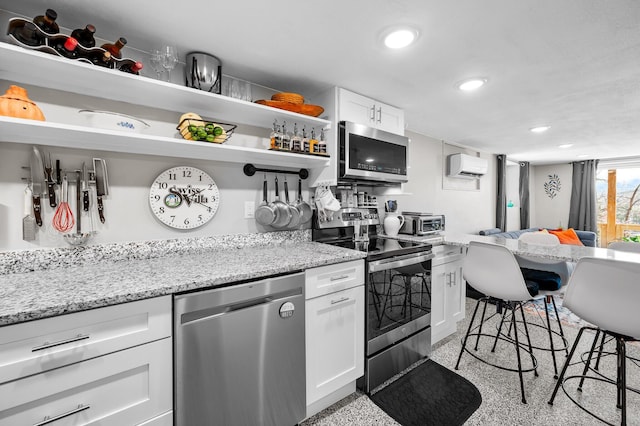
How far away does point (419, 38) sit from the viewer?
143 cm

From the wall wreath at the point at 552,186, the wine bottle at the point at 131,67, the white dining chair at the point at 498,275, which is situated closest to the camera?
the wine bottle at the point at 131,67

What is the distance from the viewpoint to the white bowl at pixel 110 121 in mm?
1232

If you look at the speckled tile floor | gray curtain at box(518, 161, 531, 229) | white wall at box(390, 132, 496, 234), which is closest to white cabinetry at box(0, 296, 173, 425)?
the speckled tile floor

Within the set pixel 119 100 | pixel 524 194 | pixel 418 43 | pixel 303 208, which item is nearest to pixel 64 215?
pixel 119 100

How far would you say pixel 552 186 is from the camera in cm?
597

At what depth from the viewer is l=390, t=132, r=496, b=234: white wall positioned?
10.9 feet

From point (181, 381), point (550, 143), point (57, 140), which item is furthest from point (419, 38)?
point (550, 143)

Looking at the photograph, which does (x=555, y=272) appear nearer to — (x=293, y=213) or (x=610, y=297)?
(x=610, y=297)

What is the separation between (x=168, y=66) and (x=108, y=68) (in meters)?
0.28

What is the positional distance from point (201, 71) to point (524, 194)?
21.8ft

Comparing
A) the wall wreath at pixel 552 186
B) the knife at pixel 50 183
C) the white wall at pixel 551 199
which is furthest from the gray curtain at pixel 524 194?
the knife at pixel 50 183

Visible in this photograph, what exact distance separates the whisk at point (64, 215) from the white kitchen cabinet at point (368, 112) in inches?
66.2

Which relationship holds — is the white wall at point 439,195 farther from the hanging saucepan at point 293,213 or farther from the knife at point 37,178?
the knife at point 37,178

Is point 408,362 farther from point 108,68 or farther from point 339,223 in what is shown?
point 108,68
